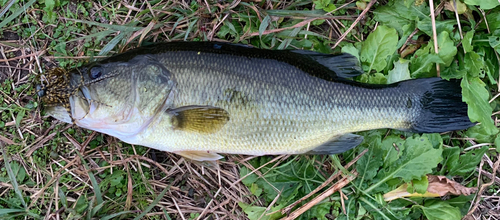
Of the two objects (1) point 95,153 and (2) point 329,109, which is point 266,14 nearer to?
(2) point 329,109

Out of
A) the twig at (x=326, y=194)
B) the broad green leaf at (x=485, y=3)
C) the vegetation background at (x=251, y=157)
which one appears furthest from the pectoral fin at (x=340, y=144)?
the broad green leaf at (x=485, y=3)

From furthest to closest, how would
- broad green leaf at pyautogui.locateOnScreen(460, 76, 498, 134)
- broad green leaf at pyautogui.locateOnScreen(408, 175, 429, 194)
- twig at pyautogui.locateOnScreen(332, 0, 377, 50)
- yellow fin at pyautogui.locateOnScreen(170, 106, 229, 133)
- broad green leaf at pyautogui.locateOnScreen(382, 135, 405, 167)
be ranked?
twig at pyautogui.locateOnScreen(332, 0, 377, 50) < broad green leaf at pyautogui.locateOnScreen(382, 135, 405, 167) < broad green leaf at pyautogui.locateOnScreen(408, 175, 429, 194) < broad green leaf at pyautogui.locateOnScreen(460, 76, 498, 134) < yellow fin at pyautogui.locateOnScreen(170, 106, 229, 133)

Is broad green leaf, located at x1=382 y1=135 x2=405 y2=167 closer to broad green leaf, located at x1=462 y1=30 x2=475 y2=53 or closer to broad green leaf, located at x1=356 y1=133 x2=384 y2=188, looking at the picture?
broad green leaf, located at x1=356 y1=133 x2=384 y2=188

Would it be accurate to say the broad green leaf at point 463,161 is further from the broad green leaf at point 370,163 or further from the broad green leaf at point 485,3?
the broad green leaf at point 485,3

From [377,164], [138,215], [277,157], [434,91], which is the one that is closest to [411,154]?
[377,164]

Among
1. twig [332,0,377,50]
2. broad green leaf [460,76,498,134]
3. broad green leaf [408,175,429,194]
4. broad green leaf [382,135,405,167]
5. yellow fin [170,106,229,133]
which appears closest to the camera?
yellow fin [170,106,229,133]

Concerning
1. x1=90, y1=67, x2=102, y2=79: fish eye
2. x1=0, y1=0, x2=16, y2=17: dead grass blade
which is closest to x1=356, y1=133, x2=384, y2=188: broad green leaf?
x1=90, y1=67, x2=102, y2=79: fish eye
